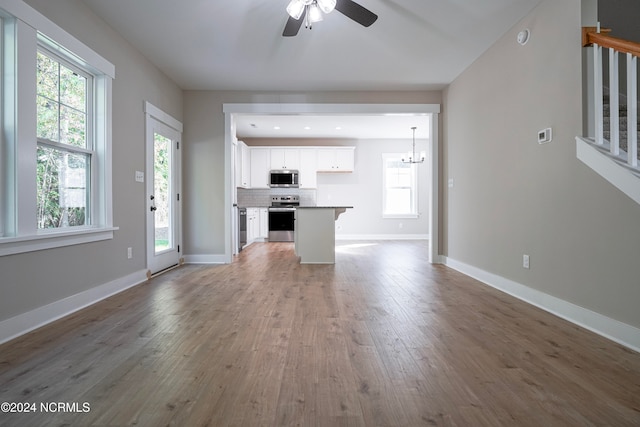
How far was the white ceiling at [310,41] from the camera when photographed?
319cm

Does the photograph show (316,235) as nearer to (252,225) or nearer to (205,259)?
(205,259)

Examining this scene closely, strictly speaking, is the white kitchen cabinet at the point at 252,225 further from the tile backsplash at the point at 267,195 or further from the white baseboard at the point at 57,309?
the white baseboard at the point at 57,309

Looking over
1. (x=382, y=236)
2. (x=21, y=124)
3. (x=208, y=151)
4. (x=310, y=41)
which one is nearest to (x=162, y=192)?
(x=208, y=151)

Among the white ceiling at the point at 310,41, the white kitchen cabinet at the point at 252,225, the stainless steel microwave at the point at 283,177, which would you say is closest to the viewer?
the white ceiling at the point at 310,41

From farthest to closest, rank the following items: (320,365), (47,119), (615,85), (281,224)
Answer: (281,224) → (47,119) → (615,85) → (320,365)

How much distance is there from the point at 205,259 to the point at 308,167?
4.18 m

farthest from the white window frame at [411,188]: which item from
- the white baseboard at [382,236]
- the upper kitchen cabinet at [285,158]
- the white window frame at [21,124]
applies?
the white window frame at [21,124]

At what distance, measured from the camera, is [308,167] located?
888cm

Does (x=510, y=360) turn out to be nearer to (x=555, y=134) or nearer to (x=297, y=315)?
(x=297, y=315)

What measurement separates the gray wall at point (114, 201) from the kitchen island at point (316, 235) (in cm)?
222

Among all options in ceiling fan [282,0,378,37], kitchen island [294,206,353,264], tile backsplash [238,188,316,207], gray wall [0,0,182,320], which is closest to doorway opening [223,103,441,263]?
gray wall [0,0,182,320]

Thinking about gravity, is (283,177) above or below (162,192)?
above

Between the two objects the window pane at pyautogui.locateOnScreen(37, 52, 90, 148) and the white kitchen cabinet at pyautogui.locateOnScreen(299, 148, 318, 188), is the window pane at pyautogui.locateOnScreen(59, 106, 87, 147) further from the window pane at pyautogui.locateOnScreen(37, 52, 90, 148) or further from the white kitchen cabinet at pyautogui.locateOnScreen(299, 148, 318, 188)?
the white kitchen cabinet at pyautogui.locateOnScreen(299, 148, 318, 188)

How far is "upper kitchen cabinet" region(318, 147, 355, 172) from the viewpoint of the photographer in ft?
29.3
